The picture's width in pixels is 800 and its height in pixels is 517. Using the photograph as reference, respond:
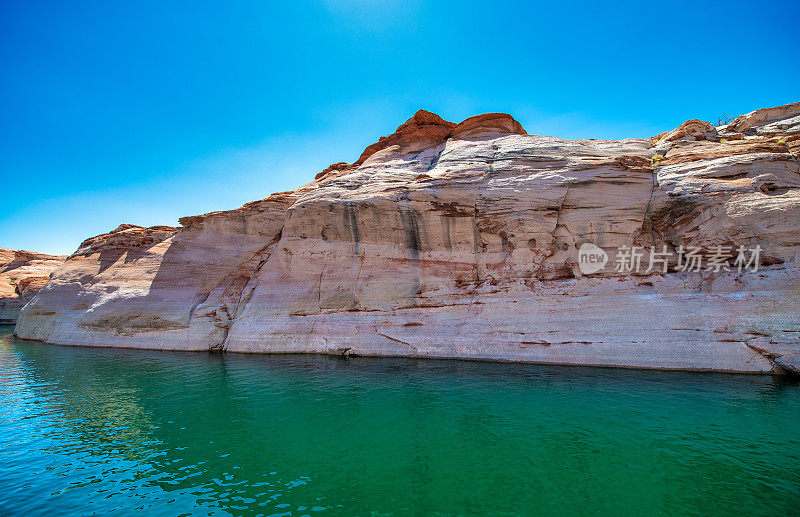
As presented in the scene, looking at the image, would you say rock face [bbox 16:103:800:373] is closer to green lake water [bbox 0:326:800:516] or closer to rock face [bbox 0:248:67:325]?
green lake water [bbox 0:326:800:516]

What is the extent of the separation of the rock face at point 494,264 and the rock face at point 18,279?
52.7 feet

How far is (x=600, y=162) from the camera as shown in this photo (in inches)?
695

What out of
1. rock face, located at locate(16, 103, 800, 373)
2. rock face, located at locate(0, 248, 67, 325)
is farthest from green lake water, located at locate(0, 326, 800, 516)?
rock face, located at locate(0, 248, 67, 325)

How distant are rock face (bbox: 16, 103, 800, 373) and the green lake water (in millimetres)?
2075

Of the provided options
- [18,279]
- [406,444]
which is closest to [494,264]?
[406,444]

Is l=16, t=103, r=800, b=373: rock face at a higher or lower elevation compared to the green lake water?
higher

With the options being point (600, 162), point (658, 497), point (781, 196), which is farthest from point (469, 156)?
point (658, 497)

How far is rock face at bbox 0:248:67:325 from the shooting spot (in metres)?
36.6

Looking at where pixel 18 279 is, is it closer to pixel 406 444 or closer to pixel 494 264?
pixel 494 264

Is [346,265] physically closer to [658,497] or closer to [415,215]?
[415,215]

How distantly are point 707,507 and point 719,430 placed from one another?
3804 mm

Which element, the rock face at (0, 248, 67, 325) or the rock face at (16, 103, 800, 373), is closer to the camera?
the rock face at (16, 103, 800, 373)

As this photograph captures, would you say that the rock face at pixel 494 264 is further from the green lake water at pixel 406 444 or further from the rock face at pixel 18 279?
the rock face at pixel 18 279

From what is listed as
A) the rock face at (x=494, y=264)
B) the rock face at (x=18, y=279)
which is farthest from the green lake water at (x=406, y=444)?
the rock face at (x=18, y=279)
